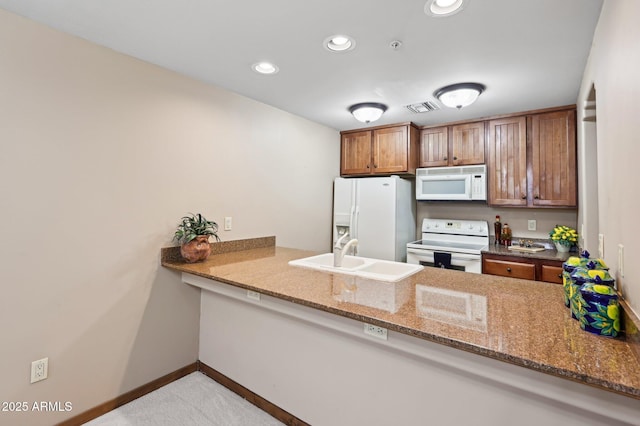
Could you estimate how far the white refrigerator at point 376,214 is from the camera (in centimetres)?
345

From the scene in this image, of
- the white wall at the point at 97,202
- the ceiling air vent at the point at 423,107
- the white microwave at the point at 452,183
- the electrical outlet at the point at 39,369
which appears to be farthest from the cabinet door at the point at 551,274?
the electrical outlet at the point at 39,369

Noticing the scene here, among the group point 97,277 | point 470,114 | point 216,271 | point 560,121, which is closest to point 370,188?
point 470,114

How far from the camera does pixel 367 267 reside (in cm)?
218

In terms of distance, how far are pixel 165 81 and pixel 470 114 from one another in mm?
2876

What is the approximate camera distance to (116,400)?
2018 millimetres

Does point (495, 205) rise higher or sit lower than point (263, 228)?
higher

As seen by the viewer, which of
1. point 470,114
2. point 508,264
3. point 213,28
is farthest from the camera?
point 470,114

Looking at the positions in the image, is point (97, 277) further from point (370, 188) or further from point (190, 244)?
point (370, 188)

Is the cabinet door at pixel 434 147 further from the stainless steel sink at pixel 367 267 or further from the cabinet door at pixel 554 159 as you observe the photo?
the stainless steel sink at pixel 367 267

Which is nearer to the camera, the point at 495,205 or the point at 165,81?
the point at 165,81

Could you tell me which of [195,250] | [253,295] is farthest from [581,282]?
[195,250]

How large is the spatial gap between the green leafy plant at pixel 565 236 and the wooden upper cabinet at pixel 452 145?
98 cm

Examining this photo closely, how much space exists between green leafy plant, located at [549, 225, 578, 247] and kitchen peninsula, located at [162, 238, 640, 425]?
1666 mm

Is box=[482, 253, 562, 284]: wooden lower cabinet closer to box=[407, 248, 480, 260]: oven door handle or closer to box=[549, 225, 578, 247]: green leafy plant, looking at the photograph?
box=[407, 248, 480, 260]: oven door handle
